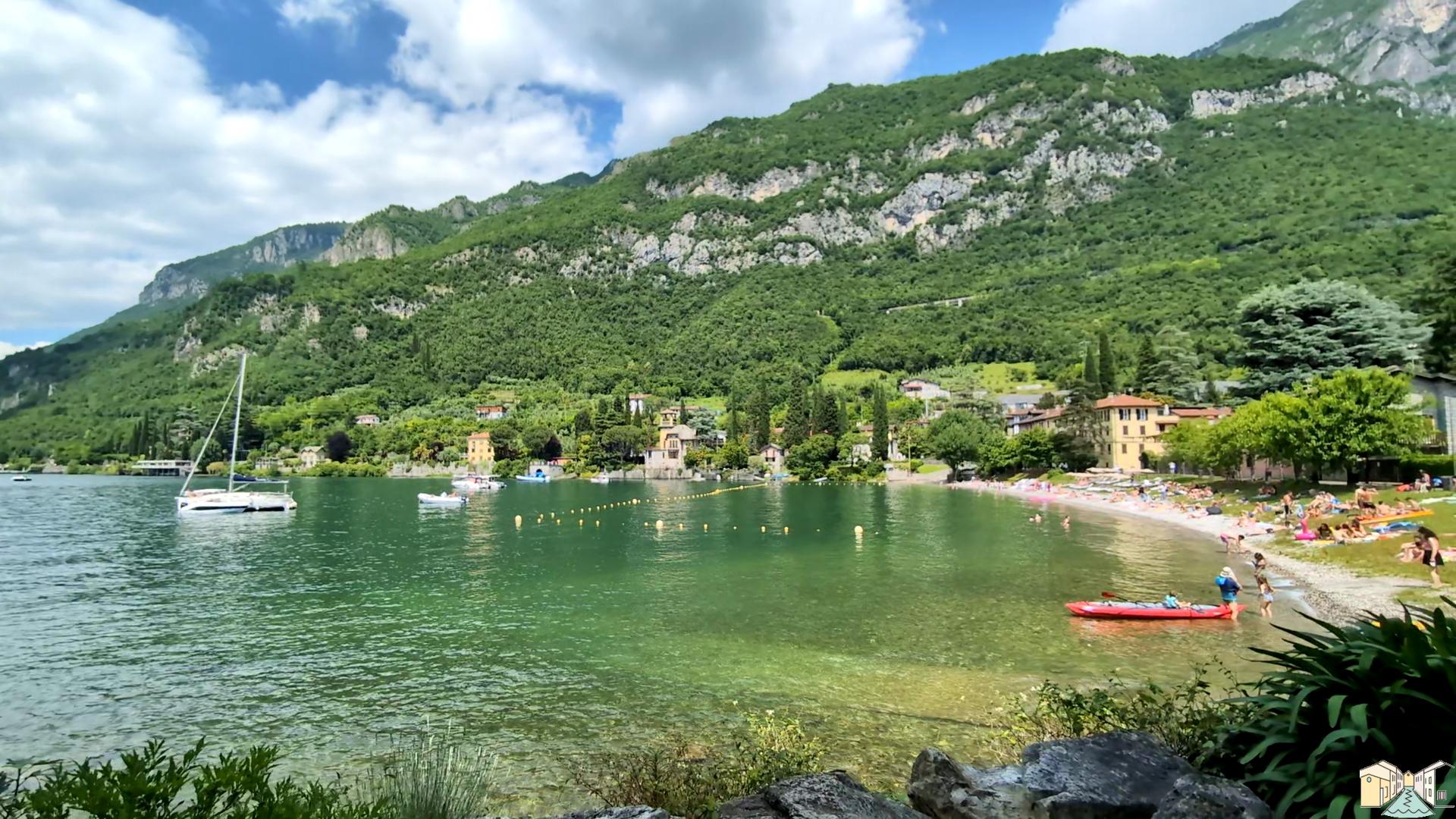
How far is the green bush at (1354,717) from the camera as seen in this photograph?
4.00 metres

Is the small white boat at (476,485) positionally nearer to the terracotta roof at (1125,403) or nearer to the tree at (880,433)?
the tree at (880,433)

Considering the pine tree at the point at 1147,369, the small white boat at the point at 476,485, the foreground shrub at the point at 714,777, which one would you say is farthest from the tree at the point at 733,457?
the foreground shrub at the point at 714,777

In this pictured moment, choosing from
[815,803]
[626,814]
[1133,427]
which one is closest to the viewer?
[626,814]

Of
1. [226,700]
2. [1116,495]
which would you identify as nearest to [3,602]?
[226,700]

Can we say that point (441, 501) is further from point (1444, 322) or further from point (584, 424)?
point (1444, 322)

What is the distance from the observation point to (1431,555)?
2192cm

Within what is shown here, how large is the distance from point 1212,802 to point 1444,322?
72525 millimetres

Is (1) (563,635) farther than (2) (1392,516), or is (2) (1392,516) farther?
(2) (1392,516)

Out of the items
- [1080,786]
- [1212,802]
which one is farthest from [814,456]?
[1212,802]

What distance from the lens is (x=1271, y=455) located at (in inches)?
1736

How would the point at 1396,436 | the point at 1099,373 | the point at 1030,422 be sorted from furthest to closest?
1. the point at 1030,422
2. the point at 1099,373
3. the point at 1396,436

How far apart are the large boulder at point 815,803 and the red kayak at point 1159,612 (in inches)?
770

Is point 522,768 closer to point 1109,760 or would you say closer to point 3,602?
point 1109,760

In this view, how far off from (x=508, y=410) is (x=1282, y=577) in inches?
6564
